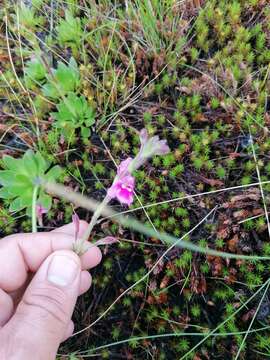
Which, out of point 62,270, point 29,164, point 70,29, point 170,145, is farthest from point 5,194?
point 70,29

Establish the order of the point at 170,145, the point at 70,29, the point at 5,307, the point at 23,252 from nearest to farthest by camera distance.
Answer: the point at 5,307 < the point at 23,252 < the point at 170,145 < the point at 70,29

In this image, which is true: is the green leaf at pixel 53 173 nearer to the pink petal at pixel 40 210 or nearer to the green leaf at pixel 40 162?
the green leaf at pixel 40 162

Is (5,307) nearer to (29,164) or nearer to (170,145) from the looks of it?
(29,164)

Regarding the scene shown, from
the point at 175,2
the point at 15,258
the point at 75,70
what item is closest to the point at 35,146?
the point at 75,70

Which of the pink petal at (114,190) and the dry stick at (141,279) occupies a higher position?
the pink petal at (114,190)

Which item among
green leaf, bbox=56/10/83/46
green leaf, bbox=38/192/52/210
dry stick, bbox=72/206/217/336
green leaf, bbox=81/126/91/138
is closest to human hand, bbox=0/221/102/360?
dry stick, bbox=72/206/217/336

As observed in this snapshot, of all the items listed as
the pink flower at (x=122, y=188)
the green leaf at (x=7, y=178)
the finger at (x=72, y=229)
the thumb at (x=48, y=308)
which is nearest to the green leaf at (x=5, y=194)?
the green leaf at (x=7, y=178)

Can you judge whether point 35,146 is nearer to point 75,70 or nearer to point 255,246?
point 75,70

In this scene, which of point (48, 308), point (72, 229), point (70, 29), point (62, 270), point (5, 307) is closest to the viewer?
point (48, 308)
